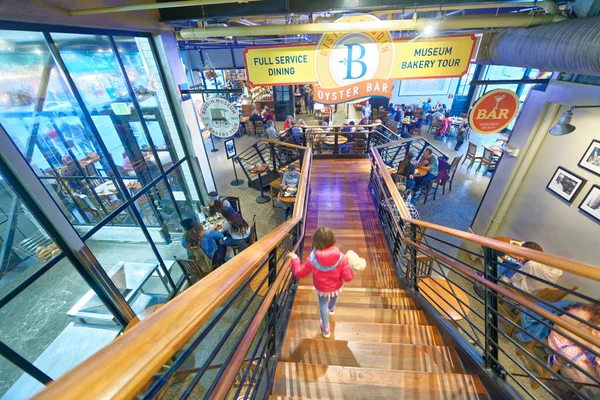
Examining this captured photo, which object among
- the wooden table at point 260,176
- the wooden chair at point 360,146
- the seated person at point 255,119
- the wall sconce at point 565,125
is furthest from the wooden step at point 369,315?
the seated person at point 255,119

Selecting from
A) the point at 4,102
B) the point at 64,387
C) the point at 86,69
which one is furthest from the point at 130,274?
the point at 64,387

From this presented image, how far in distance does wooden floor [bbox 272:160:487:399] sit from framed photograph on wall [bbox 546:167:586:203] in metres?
3.18

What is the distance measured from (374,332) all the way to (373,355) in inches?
10.0

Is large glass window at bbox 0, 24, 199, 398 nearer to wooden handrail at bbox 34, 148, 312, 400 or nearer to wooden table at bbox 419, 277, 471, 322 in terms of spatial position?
wooden handrail at bbox 34, 148, 312, 400

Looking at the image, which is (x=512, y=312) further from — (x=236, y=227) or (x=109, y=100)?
(x=109, y=100)

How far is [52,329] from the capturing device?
4.01 meters

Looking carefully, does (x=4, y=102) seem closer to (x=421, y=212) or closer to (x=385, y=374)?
(x=385, y=374)

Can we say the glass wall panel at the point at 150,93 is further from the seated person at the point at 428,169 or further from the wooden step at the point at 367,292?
the seated person at the point at 428,169

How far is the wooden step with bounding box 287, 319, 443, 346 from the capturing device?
2.34m

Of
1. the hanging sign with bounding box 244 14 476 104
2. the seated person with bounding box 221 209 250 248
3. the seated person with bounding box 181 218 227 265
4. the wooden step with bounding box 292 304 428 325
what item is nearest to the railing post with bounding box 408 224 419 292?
the wooden step with bounding box 292 304 428 325

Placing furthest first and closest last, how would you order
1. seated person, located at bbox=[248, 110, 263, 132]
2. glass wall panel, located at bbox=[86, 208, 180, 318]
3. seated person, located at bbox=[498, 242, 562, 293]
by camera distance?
seated person, located at bbox=[248, 110, 263, 132]
glass wall panel, located at bbox=[86, 208, 180, 318]
seated person, located at bbox=[498, 242, 562, 293]

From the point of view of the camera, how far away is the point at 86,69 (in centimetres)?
390

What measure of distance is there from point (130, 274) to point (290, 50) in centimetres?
458

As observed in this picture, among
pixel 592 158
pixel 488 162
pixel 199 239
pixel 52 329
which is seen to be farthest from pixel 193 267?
pixel 488 162
